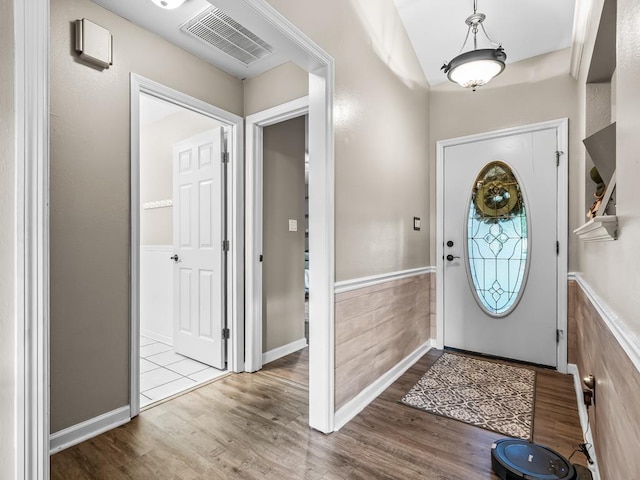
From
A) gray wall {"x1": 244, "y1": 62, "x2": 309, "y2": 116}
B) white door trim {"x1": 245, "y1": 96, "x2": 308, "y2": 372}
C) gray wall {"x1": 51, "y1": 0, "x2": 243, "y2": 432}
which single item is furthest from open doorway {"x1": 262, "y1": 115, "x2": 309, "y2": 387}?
gray wall {"x1": 51, "y1": 0, "x2": 243, "y2": 432}

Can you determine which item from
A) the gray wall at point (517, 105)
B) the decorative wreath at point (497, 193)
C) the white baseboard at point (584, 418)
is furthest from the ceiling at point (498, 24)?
the white baseboard at point (584, 418)

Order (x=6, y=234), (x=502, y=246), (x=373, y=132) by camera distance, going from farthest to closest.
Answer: (x=502, y=246)
(x=373, y=132)
(x=6, y=234)

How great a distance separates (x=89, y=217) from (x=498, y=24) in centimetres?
339

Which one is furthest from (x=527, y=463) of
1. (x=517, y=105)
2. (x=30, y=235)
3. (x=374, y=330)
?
(x=517, y=105)

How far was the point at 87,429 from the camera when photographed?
77.5 inches

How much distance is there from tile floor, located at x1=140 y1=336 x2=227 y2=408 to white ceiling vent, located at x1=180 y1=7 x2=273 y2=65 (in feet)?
8.23

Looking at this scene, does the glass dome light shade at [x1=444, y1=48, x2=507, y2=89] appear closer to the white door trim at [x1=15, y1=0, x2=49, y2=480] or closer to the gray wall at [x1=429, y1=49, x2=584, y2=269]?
the gray wall at [x1=429, y1=49, x2=584, y2=269]

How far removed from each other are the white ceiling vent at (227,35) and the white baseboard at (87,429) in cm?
246

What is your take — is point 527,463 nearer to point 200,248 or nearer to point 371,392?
point 371,392

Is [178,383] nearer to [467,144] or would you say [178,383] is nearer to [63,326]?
[63,326]

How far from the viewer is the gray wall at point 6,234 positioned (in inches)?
34.0

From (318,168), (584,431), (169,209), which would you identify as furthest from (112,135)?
(584,431)

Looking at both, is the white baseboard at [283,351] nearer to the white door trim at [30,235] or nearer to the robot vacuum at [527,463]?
the robot vacuum at [527,463]

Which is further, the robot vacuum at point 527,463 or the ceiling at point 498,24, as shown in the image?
the ceiling at point 498,24
